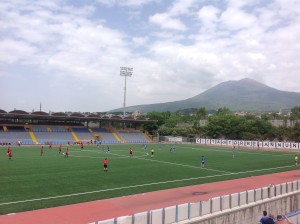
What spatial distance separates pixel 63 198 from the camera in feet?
64.5

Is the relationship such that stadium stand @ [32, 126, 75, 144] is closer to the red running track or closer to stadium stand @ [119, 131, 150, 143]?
stadium stand @ [119, 131, 150, 143]

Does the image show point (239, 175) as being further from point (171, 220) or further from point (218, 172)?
point (171, 220)

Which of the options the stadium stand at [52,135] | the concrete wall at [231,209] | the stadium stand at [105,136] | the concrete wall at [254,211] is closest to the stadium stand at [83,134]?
the stadium stand at [105,136]

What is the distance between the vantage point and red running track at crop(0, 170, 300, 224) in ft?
51.0

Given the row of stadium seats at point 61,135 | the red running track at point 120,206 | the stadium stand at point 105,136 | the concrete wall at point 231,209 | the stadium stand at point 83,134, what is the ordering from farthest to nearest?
1. the stadium stand at point 105,136
2. the stadium stand at point 83,134
3. the row of stadium seats at point 61,135
4. the red running track at point 120,206
5. the concrete wall at point 231,209

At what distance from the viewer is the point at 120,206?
18172 millimetres

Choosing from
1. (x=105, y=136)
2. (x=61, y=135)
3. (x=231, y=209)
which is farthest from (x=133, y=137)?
(x=231, y=209)

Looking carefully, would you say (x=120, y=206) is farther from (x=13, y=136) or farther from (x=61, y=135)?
(x=61, y=135)

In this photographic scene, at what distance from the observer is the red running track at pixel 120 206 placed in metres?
15.5

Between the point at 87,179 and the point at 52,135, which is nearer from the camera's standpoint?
the point at 87,179

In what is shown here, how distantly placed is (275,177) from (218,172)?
509 centimetres

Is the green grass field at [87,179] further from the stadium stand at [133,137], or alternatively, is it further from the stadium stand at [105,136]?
the stadium stand at [133,137]

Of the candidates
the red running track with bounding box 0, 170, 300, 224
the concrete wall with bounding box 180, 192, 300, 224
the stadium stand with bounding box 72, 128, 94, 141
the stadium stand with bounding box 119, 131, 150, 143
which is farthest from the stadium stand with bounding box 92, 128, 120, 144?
the concrete wall with bounding box 180, 192, 300, 224

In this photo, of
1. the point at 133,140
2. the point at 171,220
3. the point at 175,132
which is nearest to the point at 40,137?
the point at 133,140
